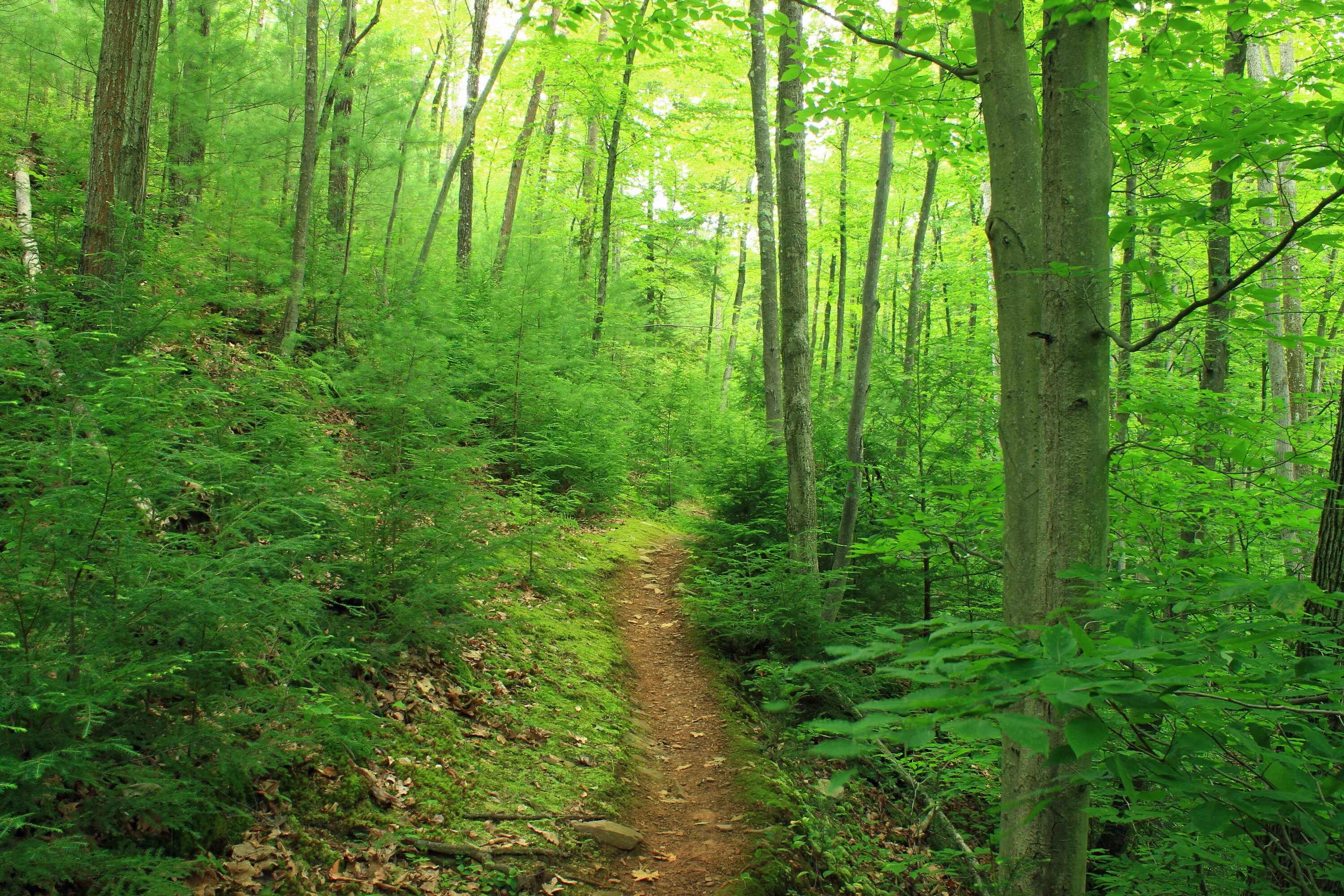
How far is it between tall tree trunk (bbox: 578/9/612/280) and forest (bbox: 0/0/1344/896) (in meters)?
6.56

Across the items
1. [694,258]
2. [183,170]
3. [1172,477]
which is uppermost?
[694,258]

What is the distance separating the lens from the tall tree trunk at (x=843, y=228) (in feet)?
62.2

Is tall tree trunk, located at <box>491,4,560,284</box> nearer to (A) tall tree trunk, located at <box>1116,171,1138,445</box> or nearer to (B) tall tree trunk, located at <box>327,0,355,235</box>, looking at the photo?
(B) tall tree trunk, located at <box>327,0,355,235</box>

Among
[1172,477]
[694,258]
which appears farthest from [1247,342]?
[694,258]

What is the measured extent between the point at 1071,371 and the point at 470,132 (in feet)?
40.6

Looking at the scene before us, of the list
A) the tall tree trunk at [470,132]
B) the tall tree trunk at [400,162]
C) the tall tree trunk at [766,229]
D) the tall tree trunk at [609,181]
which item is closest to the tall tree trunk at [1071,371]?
the tall tree trunk at [766,229]

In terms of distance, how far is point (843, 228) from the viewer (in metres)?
20.4

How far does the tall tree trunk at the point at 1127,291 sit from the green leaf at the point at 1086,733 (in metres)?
1.57

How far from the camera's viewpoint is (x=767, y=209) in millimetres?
9148

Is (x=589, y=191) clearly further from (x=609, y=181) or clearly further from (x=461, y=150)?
(x=461, y=150)

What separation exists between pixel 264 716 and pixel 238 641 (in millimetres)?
359

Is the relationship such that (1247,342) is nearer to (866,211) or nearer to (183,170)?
(183,170)

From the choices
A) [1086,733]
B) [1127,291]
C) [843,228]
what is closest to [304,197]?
[1127,291]

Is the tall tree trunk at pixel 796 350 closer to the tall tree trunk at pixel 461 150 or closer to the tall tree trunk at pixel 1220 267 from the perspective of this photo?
the tall tree trunk at pixel 1220 267
